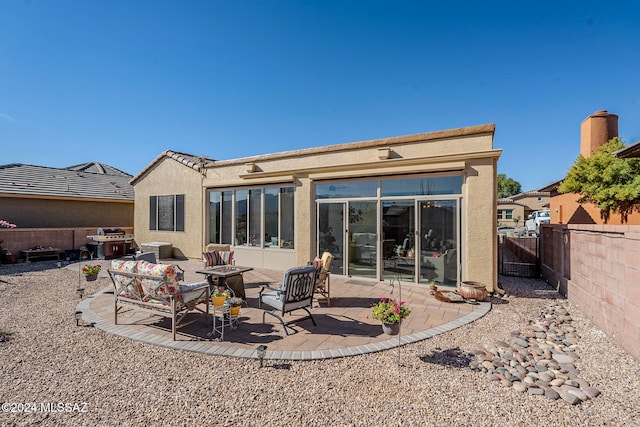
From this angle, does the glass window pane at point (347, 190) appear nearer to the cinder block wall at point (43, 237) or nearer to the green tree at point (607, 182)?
the green tree at point (607, 182)

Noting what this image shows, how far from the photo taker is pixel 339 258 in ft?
31.7

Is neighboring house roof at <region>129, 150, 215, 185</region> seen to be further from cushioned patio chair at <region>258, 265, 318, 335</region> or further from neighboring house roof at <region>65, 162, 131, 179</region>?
neighboring house roof at <region>65, 162, 131, 179</region>

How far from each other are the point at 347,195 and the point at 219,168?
612 centimetres

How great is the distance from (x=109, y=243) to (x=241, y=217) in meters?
7.99

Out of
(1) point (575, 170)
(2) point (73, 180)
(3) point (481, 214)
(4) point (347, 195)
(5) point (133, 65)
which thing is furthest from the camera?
(2) point (73, 180)

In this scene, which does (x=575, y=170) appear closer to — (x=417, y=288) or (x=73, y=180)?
(x=417, y=288)

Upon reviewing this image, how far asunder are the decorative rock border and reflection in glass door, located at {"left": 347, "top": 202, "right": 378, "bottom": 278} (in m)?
4.22

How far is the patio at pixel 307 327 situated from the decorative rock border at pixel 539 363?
3.02ft

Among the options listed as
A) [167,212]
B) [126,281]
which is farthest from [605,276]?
[167,212]

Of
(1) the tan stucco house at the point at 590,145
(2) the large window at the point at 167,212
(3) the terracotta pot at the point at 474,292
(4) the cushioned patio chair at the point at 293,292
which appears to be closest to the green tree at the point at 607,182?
(1) the tan stucco house at the point at 590,145

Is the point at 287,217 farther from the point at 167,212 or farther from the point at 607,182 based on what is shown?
the point at 607,182

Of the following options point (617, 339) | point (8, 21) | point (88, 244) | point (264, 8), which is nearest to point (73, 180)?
point (88, 244)

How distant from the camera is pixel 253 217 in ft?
38.6

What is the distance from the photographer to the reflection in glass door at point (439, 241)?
7836 millimetres
